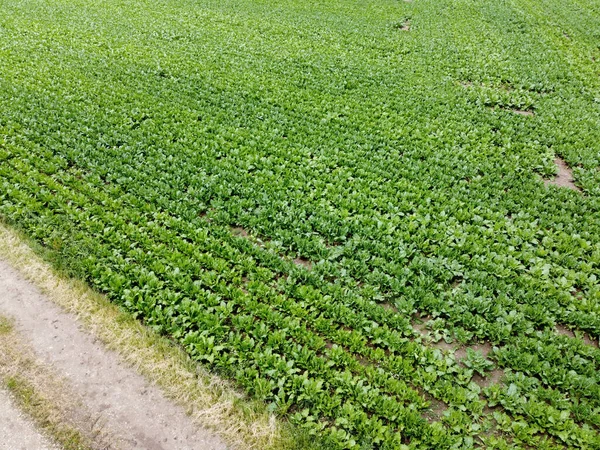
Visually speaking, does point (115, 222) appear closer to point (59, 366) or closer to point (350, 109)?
point (59, 366)

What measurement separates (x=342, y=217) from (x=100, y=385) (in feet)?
16.2

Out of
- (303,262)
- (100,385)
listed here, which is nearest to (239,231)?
(303,262)

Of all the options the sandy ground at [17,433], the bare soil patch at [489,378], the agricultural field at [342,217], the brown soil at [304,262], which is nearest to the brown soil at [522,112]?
the agricultural field at [342,217]

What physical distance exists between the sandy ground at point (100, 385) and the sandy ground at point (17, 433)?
0.01 m

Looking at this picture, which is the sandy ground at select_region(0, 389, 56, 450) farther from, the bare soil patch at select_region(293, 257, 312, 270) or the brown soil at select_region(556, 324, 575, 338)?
the brown soil at select_region(556, 324, 575, 338)

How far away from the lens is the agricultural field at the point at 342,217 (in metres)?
5.43

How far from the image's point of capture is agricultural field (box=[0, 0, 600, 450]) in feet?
17.8

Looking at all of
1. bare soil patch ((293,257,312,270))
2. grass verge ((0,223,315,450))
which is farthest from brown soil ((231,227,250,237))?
grass verge ((0,223,315,450))

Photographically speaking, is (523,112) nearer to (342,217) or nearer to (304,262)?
(342,217)

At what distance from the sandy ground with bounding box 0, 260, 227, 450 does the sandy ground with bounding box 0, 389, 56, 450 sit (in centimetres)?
1

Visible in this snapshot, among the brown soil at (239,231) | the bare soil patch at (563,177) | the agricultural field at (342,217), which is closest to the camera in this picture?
the agricultural field at (342,217)

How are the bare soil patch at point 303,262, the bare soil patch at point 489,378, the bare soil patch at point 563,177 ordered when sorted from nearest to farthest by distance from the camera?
the bare soil patch at point 489,378
the bare soil patch at point 303,262
the bare soil patch at point 563,177

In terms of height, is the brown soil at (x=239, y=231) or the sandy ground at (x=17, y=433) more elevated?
the brown soil at (x=239, y=231)

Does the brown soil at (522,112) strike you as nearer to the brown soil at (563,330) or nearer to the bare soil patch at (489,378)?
the brown soil at (563,330)
